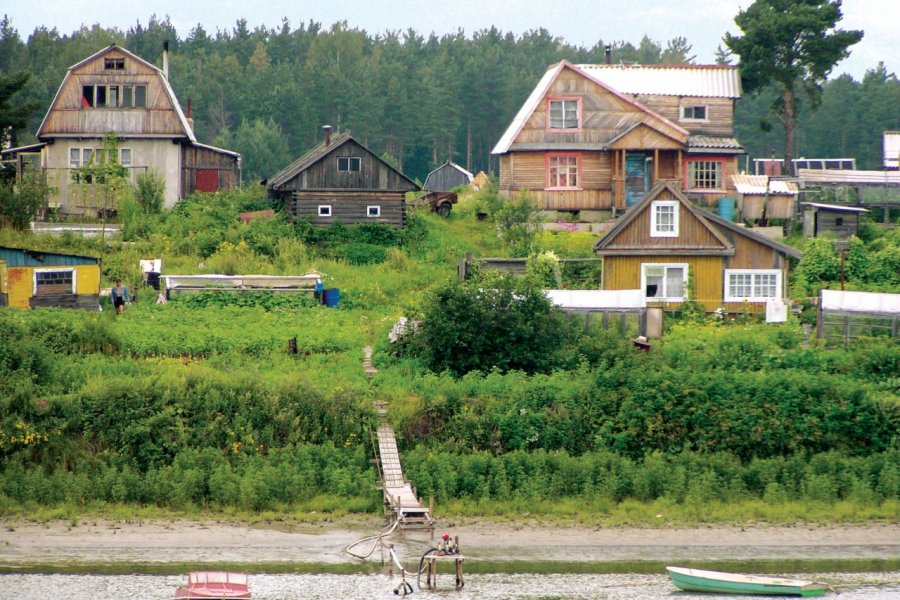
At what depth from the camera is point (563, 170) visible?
171ft

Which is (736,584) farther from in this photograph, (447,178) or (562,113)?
(447,178)

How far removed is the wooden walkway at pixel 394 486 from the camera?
91.6ft

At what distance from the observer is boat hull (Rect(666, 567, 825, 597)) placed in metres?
26.0

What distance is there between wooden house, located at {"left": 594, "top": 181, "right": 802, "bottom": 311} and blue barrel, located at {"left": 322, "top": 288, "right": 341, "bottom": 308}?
828cm

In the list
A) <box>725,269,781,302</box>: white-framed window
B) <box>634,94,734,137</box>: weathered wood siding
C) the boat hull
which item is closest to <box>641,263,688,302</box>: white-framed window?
<box>725,269,781,302</box>: white-framed window

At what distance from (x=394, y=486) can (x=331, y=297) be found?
1278 cm

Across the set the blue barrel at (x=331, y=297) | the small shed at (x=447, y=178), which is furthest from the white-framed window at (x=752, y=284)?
the small shed at (x=447, y=178)

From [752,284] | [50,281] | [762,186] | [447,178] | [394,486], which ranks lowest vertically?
[394,486]

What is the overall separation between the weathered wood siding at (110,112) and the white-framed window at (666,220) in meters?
20.4

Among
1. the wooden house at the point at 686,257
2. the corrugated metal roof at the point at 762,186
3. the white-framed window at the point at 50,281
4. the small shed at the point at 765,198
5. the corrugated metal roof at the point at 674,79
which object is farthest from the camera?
the corrugated metal roof at the point at 674,79

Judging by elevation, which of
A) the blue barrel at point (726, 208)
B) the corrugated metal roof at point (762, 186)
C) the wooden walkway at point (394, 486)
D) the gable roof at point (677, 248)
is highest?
the corrugated metal roof at point (762, 186)

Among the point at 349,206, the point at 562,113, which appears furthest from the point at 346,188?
the point at 562,113

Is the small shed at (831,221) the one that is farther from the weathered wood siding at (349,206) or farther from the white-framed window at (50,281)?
the white-framed window at (50,281)

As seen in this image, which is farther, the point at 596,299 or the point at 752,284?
the point at 752,284
